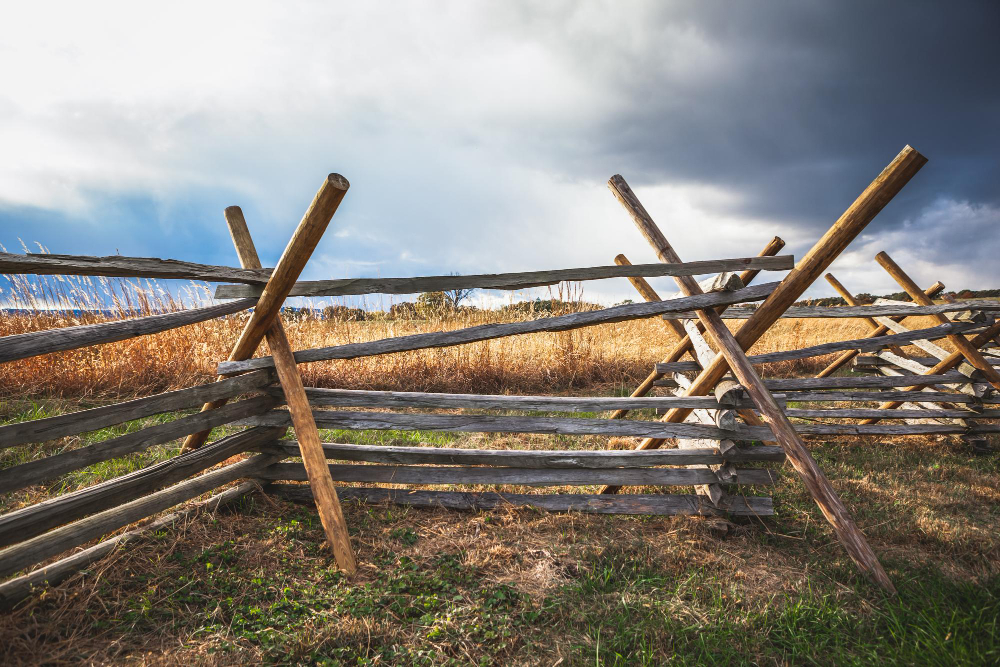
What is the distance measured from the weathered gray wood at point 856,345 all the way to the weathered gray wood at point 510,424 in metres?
1.45

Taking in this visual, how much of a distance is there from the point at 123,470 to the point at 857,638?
502 centimetres

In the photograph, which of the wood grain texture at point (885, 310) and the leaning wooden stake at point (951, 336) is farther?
the leaning wooden stake at point (951, 336)

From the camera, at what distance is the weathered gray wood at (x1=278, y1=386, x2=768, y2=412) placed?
10.4ft

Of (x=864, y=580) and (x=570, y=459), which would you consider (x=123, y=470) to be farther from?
(x=864, y=580)

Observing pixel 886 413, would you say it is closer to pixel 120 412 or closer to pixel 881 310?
pixel 881 310

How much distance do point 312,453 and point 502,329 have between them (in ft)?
4.71

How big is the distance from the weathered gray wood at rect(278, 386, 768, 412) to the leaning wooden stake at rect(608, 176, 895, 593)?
0.25m

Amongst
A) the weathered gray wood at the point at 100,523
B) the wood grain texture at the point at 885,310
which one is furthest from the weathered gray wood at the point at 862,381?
the weathered gray wood at the point at 100,523

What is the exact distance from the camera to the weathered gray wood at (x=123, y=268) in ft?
6.99

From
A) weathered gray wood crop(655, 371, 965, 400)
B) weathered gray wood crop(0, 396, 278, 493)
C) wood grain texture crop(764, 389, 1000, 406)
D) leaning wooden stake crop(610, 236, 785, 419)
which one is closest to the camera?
weathered gray wood crop(0, 396, 278, 493)

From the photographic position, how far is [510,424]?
10.7 ft

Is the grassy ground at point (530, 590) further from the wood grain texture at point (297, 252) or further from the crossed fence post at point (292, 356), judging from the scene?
the wood grain texture at point (297, 252)

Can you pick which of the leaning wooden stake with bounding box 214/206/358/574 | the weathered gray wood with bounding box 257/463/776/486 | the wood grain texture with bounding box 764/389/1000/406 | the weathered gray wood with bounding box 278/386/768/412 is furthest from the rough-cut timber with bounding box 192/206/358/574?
the wood grain texture with bounding box 764/389/1000/406

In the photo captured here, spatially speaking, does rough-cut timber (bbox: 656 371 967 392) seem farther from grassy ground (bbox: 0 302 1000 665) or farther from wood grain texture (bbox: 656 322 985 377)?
grassy ground (bbox: 0 302 1000 665)
